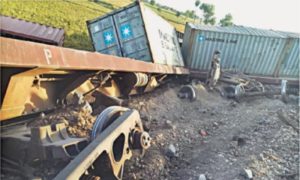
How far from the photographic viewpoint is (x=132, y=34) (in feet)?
27.2

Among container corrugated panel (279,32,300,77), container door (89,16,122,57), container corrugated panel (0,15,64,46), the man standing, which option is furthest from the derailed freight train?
container corrugated panel (279,32,300,77)

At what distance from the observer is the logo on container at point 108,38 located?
28.5ft

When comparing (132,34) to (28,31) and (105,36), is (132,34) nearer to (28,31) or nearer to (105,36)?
(105,36)

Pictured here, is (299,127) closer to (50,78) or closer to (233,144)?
(233,144)

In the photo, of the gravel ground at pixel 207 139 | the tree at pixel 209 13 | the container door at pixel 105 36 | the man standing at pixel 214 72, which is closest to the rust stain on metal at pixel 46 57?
the gravel ground at pixel 207 139

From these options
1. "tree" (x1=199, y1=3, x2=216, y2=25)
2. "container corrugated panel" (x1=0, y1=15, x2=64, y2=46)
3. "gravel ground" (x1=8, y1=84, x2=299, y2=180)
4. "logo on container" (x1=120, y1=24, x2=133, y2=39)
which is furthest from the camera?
"tree" (x1=199, y1=3, x2=216, y2=25)

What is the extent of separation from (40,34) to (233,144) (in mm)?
6599

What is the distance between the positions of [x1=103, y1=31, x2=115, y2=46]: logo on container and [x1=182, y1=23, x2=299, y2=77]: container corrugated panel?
3974mm

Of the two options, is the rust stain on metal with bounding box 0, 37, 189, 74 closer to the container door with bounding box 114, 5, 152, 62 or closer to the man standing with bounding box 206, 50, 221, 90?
the container door with bounding box 114, 5, 152, 62

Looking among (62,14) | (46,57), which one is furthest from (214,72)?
(62,14)

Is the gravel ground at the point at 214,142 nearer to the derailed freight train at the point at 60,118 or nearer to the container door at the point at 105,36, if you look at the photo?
the derailed freight train at the point at 60,118

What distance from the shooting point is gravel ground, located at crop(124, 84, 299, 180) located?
3615 mm

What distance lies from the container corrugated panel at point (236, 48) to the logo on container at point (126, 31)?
3.92 m

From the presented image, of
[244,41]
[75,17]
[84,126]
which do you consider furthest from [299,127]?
[75,17]
